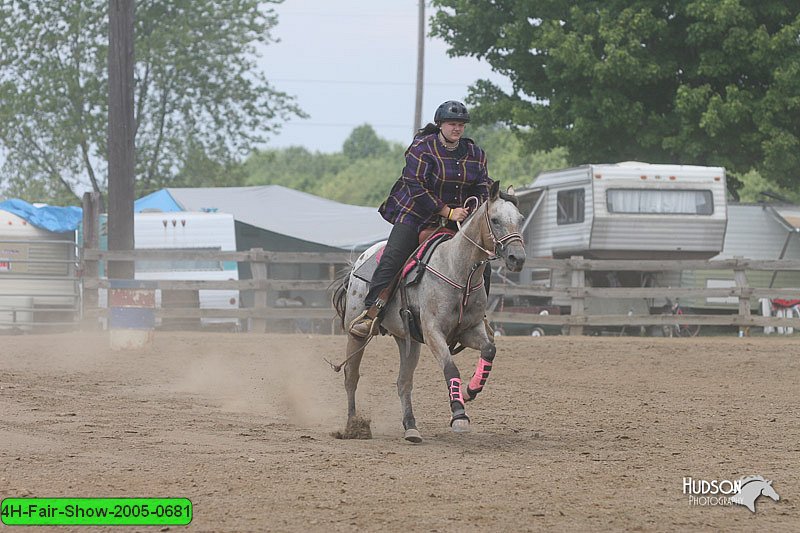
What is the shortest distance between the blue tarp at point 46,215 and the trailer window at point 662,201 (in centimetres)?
1167

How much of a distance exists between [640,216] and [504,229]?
16.2 meters

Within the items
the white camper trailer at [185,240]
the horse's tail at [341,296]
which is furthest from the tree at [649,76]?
the horse's tail at [341,296]

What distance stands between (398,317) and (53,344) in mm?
9902

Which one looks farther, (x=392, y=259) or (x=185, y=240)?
(x=185, y=240)

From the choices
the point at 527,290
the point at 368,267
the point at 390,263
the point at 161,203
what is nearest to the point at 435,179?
the point at 390,263

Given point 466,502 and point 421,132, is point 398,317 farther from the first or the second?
point 466,502

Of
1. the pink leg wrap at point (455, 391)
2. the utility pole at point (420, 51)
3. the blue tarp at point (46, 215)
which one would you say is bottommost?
the pink leg wrap at point (455, 391)

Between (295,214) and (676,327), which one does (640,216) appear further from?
(295,214)

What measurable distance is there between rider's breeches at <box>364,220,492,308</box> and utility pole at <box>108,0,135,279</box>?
13.3m

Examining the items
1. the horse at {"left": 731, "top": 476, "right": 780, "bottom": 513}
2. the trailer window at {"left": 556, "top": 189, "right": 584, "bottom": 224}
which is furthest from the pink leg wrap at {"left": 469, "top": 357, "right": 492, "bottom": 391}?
the trailer window at {"left": 556, "top": 189, "right": 584, "bottom": 224}

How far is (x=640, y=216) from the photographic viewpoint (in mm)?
24047

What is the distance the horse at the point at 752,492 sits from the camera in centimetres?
627

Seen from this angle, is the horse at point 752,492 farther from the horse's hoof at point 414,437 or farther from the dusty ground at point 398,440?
the horse's hoof at point 414,437

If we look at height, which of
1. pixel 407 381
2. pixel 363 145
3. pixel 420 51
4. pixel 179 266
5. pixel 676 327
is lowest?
pixel 676 327
